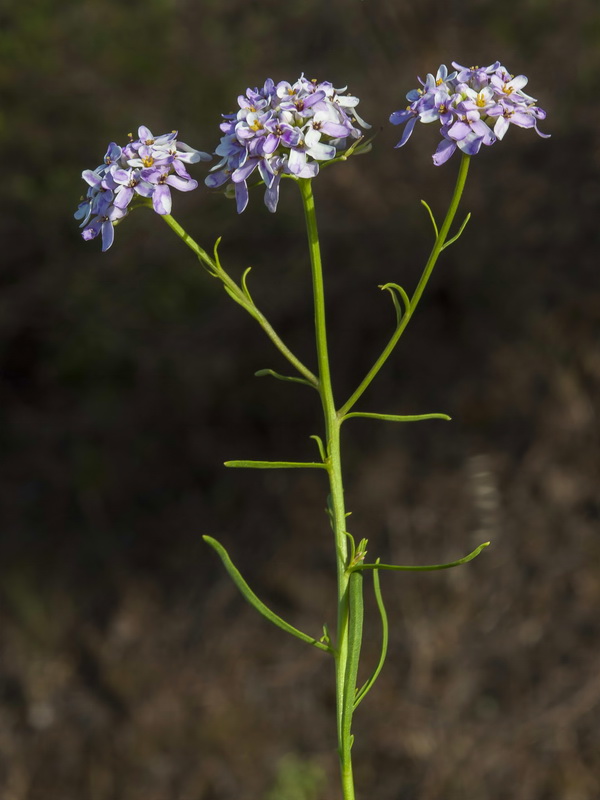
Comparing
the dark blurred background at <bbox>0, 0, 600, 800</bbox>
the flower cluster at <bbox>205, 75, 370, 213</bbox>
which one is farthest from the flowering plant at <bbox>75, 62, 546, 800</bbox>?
the dark blurred background at <bbox>0, 0, 600, 800</bbox>

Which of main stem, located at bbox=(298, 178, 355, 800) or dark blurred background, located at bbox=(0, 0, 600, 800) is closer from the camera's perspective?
main stem, located at bbox=(298, 178, 355, 800)

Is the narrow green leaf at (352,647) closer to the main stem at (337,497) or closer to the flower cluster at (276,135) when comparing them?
the main stem at (337,497)

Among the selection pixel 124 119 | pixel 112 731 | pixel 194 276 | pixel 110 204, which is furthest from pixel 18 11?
pixel 110 204

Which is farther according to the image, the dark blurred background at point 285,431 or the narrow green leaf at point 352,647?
the dark blurred background at point 285,431

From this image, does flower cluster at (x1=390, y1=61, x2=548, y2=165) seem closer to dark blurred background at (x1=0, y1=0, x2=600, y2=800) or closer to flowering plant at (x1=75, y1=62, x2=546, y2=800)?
flowering plant at (x1=75, y1=62, x2=546, y2=800)

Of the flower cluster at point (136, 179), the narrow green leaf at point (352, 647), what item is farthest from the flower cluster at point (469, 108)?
the narrow green leaf at point (352, 647)

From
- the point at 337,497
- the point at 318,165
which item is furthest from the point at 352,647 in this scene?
the point at 318,165
